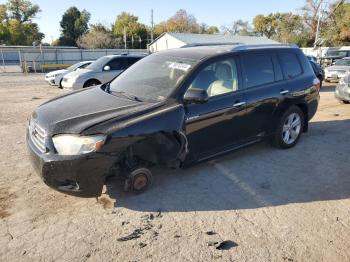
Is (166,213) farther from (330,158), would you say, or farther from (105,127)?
(330,158)

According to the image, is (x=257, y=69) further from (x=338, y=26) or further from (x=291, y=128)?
(x=338, y=26)

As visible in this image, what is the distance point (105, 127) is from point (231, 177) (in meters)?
2.01

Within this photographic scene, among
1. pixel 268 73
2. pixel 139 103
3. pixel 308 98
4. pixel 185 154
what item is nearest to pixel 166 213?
pixel 185 154

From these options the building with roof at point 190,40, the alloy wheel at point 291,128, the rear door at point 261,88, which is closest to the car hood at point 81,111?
the rear door at point 261,88

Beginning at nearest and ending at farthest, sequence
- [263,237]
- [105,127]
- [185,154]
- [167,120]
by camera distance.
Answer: [263,237]
[105,127]
[167,120]
[185,154]

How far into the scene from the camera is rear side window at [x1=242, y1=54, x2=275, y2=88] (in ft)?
15.8

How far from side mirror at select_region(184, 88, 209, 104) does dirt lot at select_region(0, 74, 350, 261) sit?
1.16m

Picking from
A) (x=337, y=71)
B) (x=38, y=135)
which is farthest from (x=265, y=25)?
(x=38, y=135)

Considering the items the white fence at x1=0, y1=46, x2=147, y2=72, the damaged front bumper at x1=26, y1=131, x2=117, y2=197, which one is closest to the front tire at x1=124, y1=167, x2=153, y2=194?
the damaged front bumper at x1=26, y1=131, x2=117, y2=197

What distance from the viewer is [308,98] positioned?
5832 millimetres

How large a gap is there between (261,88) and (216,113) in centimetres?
106

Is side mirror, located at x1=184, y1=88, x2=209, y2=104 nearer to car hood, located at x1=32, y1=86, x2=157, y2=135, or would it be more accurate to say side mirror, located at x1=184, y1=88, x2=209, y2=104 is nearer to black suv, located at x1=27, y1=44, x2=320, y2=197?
black suv, located at x1=27, y1=44, x2=320, y2=197

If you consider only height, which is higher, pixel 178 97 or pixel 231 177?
pixel 178 97

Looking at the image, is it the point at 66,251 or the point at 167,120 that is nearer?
the point at 66,251
